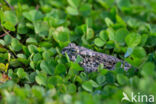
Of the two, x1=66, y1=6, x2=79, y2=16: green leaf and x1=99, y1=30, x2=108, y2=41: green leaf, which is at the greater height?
x1=66, y1=6, x2=79, y2=16: green leaf

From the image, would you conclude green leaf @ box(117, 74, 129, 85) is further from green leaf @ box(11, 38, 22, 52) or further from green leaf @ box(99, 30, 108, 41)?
green leaf @ box(11, 38, 22, 52)

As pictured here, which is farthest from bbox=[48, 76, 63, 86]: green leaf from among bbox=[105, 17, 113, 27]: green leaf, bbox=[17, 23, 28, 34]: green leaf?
bbox=[105, 17, 113, 27]: green leaf

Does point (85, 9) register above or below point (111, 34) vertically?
above

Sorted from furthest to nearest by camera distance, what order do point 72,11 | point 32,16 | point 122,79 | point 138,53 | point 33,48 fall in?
point 72,11, point 32,16, point 33,48, point 138,53, point 122,79

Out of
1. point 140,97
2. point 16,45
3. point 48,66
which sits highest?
point 16,45

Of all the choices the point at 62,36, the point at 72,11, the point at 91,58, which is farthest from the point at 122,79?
the point at 72,11

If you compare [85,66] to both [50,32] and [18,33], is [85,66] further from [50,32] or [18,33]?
[18,33]

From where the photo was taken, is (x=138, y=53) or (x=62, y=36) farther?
(x=62, y=36)

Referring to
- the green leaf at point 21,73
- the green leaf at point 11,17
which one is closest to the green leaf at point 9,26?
the green leaf at point 11,17

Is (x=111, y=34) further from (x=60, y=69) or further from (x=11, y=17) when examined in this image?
(x=11, y=17)
